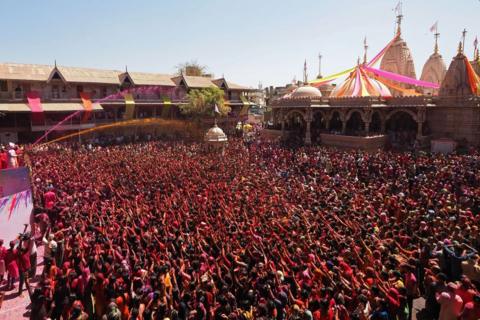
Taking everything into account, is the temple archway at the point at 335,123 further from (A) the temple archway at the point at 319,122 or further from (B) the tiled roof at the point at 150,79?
(B) the tiled roof at the point at 150,79

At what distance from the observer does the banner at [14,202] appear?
29.4ft

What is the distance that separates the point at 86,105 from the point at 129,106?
14.3 ft

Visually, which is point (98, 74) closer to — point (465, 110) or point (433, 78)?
point (465, 110)

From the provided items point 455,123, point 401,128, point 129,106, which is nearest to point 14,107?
point 129,106

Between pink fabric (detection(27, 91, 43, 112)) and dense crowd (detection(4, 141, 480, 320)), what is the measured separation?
15.2m

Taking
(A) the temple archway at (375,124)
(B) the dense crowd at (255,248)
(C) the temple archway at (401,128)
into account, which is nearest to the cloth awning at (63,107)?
(B) the dense crowd at (255,248)

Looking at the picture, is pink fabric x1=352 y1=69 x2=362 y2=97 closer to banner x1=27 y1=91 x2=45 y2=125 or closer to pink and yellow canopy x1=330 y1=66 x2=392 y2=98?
pink and yellow canopy x1=330 y1=66 x2=392 y2=98

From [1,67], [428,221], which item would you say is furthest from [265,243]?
[1,67]

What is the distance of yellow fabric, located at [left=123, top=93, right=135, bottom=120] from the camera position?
33750mm

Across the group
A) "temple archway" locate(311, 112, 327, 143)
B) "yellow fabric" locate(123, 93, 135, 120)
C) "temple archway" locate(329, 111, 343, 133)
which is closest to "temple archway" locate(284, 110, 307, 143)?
"temple archway" locate(311, 112, 327, 143)

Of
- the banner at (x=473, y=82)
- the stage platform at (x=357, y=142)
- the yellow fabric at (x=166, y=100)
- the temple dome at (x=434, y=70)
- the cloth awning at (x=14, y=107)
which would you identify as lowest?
the stage platform at (x=357, y=142)

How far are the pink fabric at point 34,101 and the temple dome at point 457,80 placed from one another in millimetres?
30577

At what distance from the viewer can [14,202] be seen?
30.2ft

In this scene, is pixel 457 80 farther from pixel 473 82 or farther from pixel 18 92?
pixel 18 92
